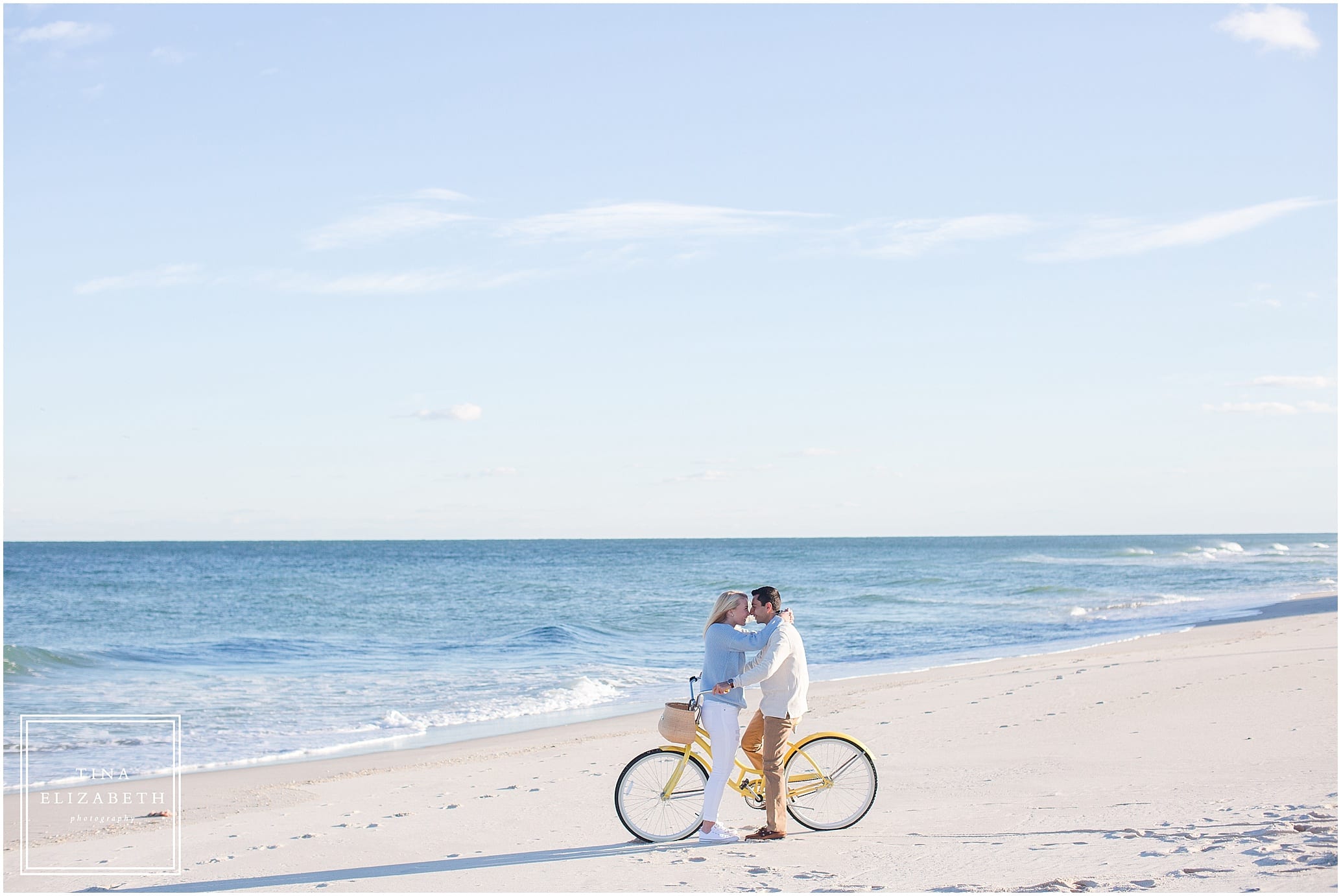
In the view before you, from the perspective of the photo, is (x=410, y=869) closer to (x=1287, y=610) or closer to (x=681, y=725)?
(x=681, y=725)

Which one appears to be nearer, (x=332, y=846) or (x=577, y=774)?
(x=332, y=846)

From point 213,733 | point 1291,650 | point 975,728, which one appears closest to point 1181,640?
point 1291,650

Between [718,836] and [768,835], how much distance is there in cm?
29

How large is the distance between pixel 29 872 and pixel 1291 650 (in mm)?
15683

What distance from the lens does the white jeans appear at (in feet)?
20.4

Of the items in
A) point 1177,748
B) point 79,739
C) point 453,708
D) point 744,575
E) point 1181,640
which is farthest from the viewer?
point 744,575

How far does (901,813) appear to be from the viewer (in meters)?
7.05

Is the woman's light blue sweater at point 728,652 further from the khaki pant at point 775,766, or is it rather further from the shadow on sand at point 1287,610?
the shadow on sand at point 1287,610

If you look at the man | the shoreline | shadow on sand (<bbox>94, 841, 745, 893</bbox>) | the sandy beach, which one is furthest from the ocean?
the man

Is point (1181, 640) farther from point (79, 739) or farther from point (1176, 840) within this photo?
point (79, 739)

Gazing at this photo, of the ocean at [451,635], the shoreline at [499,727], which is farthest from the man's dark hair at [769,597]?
the ocean at [451,635]

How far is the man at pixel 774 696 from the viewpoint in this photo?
605cm

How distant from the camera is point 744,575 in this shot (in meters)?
67.7

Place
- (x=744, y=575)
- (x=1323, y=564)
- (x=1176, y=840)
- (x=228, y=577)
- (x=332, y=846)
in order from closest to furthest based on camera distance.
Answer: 1. (x=1176, y=840)
2. (x=332, y=846)
3. (x=1323, y=564)
4. (x=228, y=577)
5. (x=744, y=575)
